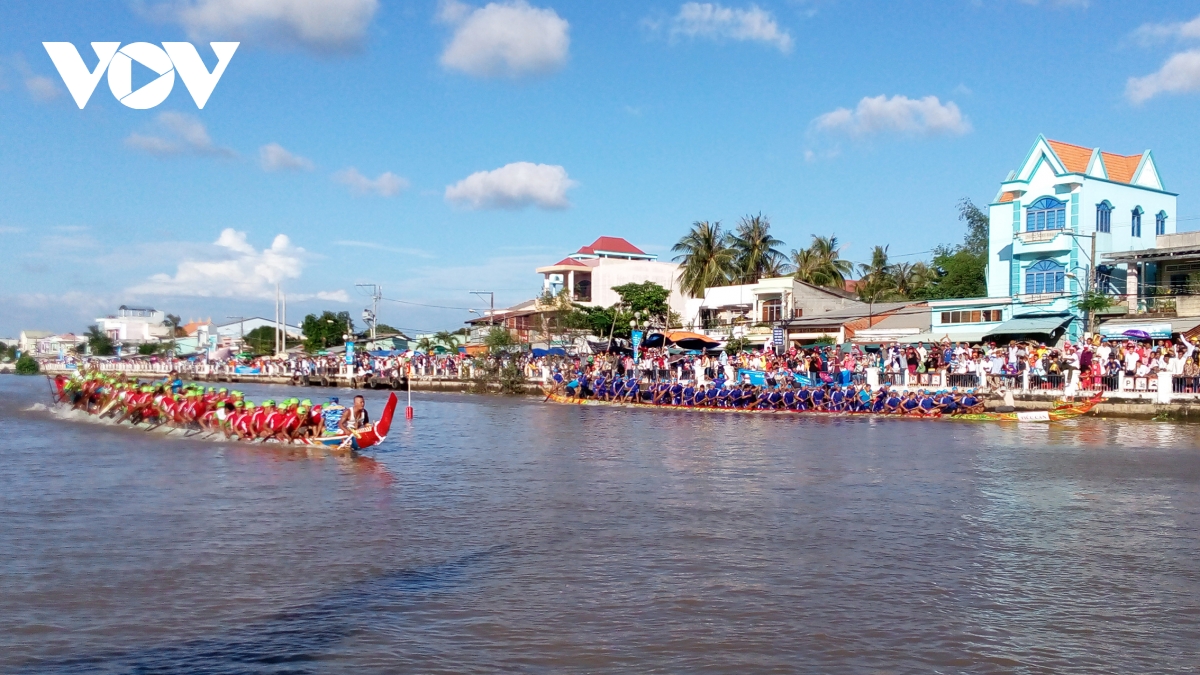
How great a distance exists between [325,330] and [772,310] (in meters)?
45.6

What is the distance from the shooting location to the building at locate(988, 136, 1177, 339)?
36656 millimetres

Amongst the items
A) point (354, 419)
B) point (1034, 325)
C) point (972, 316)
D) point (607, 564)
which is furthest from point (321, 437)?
point (972, 316)

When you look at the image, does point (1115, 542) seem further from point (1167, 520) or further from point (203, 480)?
point (203, 480)

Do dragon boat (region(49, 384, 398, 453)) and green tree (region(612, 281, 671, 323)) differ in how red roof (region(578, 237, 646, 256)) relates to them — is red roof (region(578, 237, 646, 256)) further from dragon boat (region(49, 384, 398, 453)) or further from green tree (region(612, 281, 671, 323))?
dragon boat (region(49, 384, 398, 453))

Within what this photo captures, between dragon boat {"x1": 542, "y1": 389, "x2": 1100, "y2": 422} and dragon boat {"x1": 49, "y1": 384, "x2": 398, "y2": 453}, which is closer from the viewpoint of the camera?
dragon boat {"x1": 49, "y1": 384, "x2": 398, "y2": 453}

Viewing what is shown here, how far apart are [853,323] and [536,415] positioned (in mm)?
16972

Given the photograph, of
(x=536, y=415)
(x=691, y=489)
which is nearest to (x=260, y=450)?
(x=691, y=489)

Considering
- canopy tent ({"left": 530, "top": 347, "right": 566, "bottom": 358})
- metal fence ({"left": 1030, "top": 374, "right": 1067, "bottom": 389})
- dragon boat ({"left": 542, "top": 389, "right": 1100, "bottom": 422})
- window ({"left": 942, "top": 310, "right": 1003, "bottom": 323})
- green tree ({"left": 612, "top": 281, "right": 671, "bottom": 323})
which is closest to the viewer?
dragon boat ({"left": 542, "top": 389, "right": 1100, "bottom": 422})

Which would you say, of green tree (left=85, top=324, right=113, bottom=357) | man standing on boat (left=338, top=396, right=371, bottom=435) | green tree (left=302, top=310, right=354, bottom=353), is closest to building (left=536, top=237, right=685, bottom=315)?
green tree (left=302, top=310, right=354, bottom=353)

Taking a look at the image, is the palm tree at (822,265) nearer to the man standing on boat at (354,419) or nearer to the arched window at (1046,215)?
the arched window at (1046,215)

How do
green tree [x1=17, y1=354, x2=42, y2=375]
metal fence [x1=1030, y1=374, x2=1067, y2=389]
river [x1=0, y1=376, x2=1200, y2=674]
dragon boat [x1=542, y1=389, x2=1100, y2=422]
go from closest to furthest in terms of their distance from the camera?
1. river [x1=0, y1=376, x2=1200, y2=674]
2. dragon boat [x1=542, y1=389, x2=1100, y2=422]
3. metal fence [x1=1030, y1=374, x2=1067, y2=389]
4. green tree [x1=17, y1=354, x2=42, y2=375]

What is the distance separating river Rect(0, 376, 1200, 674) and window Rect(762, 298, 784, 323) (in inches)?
1181

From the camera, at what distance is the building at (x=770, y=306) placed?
48.3 meters

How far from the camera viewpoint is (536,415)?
32875mm
